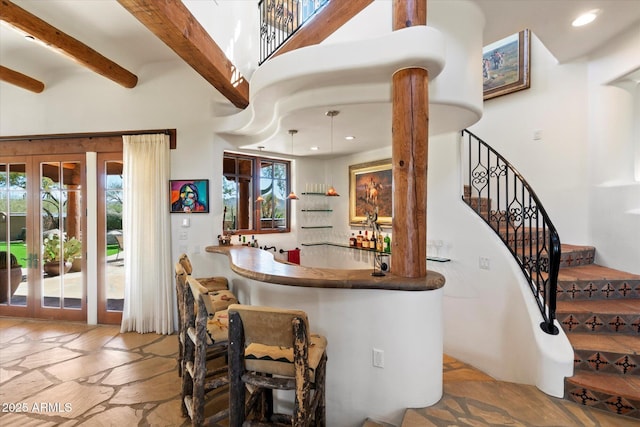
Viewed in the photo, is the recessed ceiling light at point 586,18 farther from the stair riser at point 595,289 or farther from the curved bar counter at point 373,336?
the curved bar counter at point 373,336

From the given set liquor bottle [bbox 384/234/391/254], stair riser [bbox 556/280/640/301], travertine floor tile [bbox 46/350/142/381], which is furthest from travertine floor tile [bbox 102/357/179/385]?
stair riser [bbox 556/280/640/301]

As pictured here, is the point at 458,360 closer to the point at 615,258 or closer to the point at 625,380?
the point at 625,380

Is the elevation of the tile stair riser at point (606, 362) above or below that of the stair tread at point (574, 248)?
below

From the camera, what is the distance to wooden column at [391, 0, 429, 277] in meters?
2.01

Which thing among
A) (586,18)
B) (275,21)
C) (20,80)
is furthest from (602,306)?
(20,80)

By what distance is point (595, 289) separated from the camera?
2.70 meters

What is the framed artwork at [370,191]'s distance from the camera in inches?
181

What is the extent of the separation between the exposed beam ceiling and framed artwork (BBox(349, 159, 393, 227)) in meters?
3.59

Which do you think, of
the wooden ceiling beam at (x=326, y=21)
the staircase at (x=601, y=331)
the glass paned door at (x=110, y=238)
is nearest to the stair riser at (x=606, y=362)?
the staircase at (x=601, y=331)

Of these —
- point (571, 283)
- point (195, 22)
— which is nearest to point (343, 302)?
point (571, 283)

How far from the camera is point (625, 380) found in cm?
205

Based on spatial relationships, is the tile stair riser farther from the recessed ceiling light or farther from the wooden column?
the recessed ceiling light

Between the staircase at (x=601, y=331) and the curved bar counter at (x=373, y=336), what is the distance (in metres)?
1.09

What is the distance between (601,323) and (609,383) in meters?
0.60
